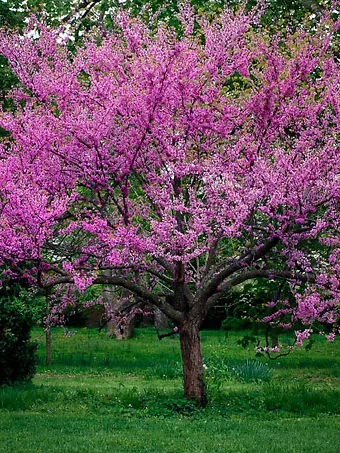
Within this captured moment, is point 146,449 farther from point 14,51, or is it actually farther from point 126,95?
point 14,51

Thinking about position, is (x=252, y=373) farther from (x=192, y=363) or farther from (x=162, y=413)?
(x=162, y=413)

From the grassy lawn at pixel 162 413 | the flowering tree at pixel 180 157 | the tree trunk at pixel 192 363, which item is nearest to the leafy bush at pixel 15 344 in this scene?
the grassy lawn at pixel 162 413

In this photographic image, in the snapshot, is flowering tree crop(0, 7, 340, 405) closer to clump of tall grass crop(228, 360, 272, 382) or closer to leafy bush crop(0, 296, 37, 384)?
leafy bush crop(0, 296, 37, 384)

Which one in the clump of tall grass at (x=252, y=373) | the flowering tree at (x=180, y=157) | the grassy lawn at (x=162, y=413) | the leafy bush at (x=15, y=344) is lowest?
the grassy lawn at (x=162, y=413)

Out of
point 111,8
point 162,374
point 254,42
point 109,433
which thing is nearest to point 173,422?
point 109,433

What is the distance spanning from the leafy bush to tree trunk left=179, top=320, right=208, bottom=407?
3.23 metres

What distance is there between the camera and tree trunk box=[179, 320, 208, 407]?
33.6ft

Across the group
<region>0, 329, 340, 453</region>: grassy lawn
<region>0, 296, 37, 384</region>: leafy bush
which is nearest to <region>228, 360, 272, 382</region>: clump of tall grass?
<region>0, 329, 340, 453</region>: grassy lawn

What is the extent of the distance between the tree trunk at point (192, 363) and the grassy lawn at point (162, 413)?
7.6 inches

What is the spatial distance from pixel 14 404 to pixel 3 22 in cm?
908

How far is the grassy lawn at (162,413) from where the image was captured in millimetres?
7766

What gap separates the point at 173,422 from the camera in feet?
30.0

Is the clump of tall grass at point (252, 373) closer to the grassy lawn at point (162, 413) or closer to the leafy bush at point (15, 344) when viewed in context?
the grassy lawn at point (162, 413)

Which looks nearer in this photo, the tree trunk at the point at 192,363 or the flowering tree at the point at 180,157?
the flowering tree at the point at 180,157
